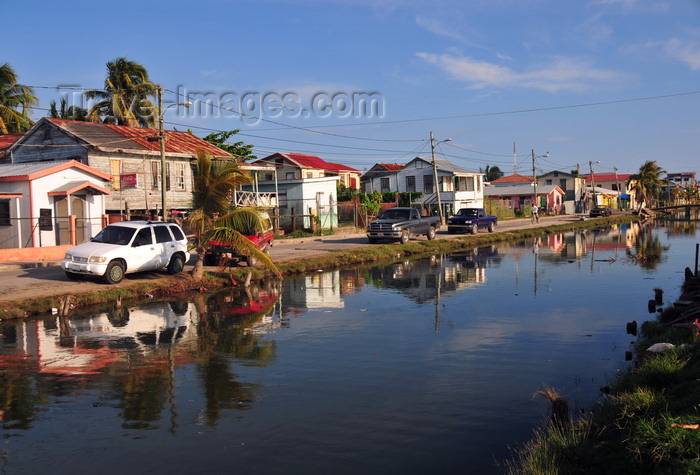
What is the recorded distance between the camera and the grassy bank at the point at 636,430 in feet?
20.2

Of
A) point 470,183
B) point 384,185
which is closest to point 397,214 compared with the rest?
point 384,185

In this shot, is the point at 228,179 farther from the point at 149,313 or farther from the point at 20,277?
the point at 20,277

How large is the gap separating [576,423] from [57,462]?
6.14 m

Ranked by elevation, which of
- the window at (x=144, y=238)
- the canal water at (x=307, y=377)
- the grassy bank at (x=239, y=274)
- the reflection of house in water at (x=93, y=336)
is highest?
the window at (x=144, y=238)

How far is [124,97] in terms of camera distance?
5281 centimetres

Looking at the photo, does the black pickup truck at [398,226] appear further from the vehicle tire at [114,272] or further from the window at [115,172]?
the vehicle tire at [114,272]

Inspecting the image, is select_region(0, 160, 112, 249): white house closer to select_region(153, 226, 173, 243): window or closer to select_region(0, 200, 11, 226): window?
select_region(0, 200, 11, 226): window

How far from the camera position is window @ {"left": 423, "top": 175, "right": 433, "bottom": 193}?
217ft

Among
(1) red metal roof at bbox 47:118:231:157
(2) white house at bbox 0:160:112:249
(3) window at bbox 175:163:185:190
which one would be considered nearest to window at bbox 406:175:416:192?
(1) red metal roof at bbox 47:118:231:157

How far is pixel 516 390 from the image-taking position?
31.7 ft

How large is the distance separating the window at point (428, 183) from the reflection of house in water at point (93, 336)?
51.0m

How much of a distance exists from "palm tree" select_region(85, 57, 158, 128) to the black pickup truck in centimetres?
2495

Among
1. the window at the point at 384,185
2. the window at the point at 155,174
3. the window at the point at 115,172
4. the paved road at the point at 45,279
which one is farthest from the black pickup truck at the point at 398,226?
the window at the point at 384,185

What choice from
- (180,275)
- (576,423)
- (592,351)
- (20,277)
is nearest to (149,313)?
(180,275)
